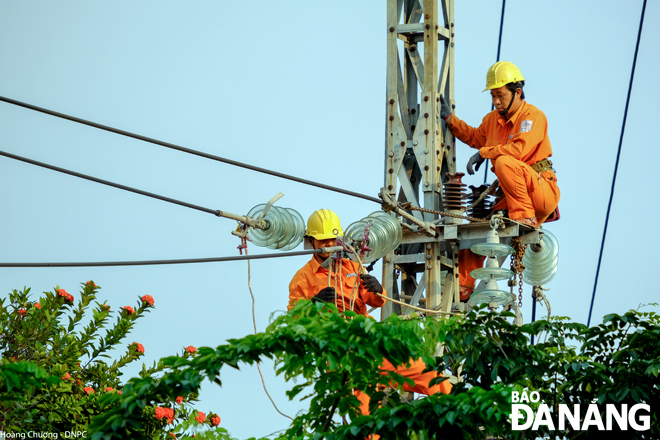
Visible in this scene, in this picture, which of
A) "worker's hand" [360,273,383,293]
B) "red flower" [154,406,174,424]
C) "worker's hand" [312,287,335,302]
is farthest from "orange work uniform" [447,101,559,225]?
"red flower" [154,406,174,424]

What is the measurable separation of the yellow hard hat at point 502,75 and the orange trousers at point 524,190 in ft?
2.46

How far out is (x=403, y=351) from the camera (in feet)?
19.5

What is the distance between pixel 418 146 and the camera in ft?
30.5

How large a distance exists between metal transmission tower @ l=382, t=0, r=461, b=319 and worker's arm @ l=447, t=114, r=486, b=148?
83 millimetres

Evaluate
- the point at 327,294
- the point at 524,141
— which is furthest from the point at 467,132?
the point at 327,294

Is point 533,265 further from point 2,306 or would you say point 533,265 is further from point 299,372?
point 2,306

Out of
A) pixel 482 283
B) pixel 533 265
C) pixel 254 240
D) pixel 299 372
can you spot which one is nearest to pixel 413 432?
pixel 299 372

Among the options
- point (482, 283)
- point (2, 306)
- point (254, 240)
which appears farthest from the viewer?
point (2, 306)

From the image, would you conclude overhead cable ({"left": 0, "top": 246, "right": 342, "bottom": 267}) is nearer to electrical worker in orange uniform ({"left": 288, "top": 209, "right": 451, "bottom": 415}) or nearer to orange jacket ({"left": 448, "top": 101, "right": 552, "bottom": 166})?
electrical worker in orange uniform ({"left": 288, "top": 209, "right": 451, "bottom": 415})

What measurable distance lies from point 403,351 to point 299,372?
0.67m

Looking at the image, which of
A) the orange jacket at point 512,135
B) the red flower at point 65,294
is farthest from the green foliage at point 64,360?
the orange jacket at point 512,135

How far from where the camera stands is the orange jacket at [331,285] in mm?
8398

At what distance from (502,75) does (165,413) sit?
168 inches

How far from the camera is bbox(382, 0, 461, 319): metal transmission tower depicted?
9164 millimetres
